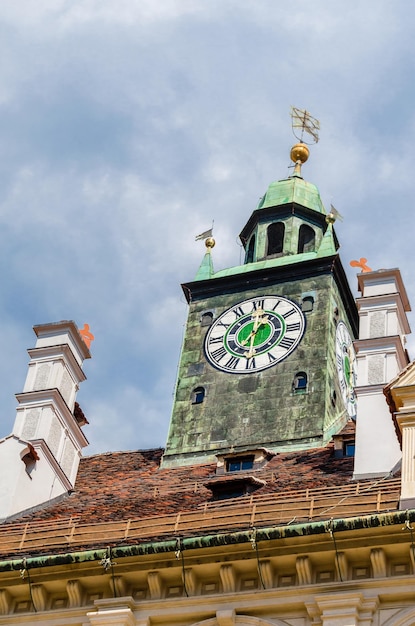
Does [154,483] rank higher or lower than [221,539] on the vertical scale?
higher

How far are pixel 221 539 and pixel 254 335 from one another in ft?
60.6

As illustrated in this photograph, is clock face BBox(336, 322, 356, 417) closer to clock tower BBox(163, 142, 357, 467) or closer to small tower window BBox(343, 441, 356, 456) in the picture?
clock tower BBox(163, 142, 357, 467)

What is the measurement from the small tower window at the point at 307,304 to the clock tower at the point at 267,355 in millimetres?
36

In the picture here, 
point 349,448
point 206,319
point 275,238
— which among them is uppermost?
point 275,238

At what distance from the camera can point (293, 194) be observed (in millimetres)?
53031

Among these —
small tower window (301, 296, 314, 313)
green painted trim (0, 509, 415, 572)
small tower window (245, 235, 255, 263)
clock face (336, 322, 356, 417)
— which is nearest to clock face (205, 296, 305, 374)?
small tower window (301, 296, 314, 313)

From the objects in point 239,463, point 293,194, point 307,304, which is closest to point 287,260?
point 307,304

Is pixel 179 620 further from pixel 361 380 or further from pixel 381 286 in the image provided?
pixel 381 286

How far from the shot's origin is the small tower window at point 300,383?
43.7 metres

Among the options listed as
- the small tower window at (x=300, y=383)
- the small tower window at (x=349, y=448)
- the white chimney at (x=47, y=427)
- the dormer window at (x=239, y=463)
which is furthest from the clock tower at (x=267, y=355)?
the small tower window at (x=349, y=448)

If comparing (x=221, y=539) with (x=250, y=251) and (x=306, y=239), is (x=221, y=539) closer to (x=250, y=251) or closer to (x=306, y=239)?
(x=250, y=251)

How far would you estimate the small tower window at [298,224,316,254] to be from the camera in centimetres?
5134

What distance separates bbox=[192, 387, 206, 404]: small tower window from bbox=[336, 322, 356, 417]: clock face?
4285mm

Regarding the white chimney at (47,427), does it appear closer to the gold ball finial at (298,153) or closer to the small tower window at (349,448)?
the small tower window at (349,448)
